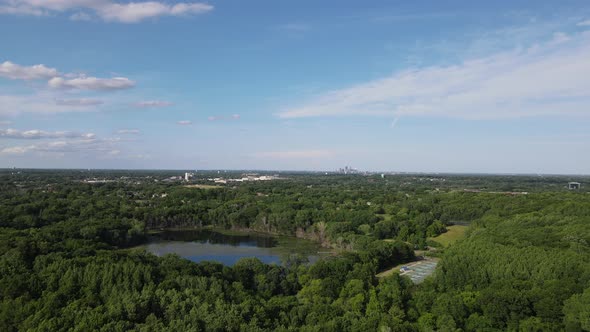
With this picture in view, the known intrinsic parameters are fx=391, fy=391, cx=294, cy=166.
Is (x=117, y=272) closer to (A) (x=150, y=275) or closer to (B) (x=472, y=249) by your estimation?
(A) (x=150, y=275)

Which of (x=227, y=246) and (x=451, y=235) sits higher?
(x=451, y=235)

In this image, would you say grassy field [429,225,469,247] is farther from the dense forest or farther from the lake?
the lake

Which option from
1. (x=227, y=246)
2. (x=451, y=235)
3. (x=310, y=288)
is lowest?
(x=227, y=246)

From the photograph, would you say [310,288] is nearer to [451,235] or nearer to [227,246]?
[227,246]

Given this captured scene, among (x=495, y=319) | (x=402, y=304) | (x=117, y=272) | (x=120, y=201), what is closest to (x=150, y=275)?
(x=117, y=272)

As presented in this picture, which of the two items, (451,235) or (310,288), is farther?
(451,235)

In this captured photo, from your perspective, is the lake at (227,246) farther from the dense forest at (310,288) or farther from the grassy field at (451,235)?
the grassy field at (451,235)

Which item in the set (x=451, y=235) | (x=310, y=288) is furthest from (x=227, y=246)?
(x=451, y=235)

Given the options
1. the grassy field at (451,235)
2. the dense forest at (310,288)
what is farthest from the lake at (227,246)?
the grassy field at (451,235)
